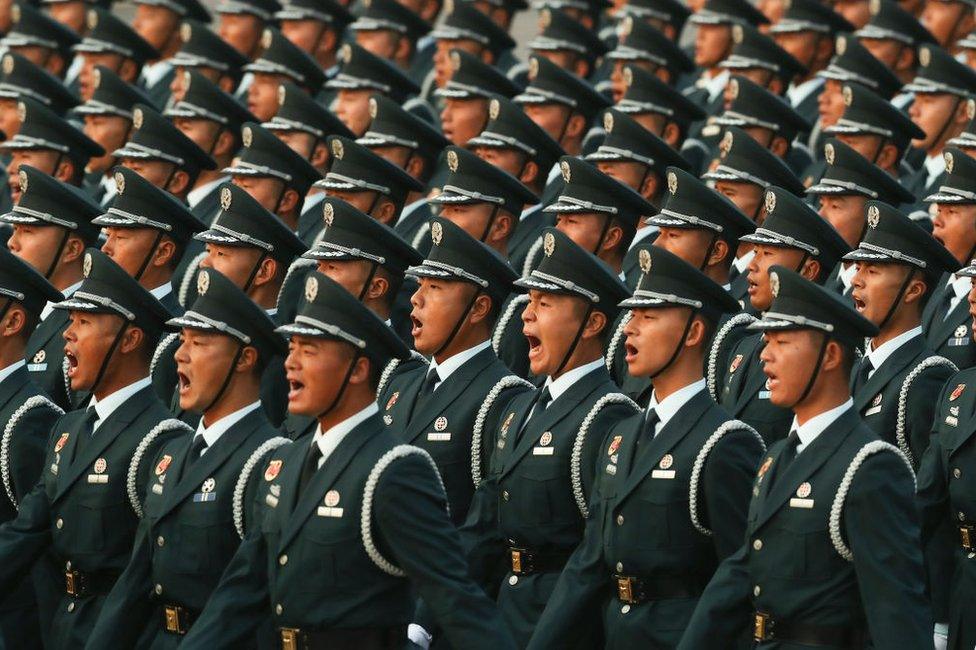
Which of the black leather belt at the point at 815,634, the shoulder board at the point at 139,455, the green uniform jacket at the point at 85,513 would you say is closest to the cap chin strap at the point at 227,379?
the shoulder board at the point at 139,455

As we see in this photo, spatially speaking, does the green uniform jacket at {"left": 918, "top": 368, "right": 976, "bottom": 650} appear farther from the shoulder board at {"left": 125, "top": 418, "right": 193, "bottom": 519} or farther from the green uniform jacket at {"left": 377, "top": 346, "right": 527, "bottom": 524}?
the shoulder board at {"left": 125, "top": 418, "right": 193, "bottom": 519}

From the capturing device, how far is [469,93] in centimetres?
1424

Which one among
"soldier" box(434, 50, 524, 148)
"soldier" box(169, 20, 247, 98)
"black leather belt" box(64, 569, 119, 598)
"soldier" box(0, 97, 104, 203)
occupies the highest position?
"soldier" box(434, 50, 524, 148)

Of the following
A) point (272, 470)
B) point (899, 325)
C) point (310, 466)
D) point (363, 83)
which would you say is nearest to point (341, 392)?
point (310, 466)

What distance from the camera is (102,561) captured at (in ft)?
29.5

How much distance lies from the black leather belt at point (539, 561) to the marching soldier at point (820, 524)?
1202 millimetres

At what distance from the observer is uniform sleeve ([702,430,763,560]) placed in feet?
26.4

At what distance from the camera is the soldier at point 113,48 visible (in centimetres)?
1628

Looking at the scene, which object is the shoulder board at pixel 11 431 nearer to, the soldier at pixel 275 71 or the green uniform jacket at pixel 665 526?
the green uniform jacket at pixel 665 526

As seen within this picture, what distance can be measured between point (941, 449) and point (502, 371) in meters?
2.03

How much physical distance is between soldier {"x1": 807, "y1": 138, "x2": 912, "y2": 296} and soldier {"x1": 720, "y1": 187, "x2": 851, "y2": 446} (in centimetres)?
114

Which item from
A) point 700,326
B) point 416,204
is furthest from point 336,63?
point 700,326

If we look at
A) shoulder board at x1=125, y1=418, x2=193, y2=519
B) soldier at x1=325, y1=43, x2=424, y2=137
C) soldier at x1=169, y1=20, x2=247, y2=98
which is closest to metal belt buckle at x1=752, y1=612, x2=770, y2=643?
shoulder board at x1=125, y1=418, x2=193, y2=519

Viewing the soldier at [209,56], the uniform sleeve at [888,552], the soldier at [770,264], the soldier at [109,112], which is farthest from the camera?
the soldier at [209,56]
